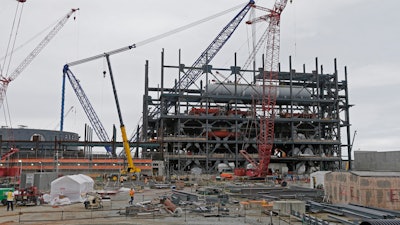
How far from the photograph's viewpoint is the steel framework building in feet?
347

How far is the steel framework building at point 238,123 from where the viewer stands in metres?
106

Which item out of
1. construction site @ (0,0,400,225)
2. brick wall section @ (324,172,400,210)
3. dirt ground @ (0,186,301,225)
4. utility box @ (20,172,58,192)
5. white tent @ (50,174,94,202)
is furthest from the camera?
construction site @ (0,0,400,225)

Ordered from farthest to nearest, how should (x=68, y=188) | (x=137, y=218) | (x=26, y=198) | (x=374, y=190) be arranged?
(x=68, y=188)
(x=26, y=198)
(x=374, y=190)
(x=137, y=218)

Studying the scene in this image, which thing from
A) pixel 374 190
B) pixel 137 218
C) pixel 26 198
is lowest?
pixel 137 218

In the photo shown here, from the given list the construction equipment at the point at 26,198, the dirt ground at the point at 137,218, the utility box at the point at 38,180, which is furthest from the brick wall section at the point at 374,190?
the utility box at the point at 38,180

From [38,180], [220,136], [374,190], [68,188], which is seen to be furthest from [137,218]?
[220,136]

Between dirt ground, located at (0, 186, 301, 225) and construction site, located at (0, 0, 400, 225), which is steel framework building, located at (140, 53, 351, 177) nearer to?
construction site, located at (0, 0, 400, 225)

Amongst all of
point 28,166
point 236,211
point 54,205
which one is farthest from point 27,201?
point 28,166

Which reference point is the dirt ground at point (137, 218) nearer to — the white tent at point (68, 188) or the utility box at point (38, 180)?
the white tent at point (68, 188)

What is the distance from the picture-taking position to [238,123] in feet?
366

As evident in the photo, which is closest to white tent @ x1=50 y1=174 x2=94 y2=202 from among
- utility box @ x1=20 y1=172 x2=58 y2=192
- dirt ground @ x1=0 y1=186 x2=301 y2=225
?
dirt ground @ x1=0 y1=186 x2=301 y2=225

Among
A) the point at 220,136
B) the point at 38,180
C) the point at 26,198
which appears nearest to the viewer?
the point at 26,198

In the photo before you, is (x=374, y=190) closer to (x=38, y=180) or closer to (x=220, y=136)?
(x=38, y=180)

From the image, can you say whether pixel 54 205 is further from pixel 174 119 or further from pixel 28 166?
pixel 174 119
